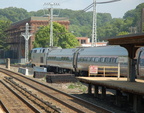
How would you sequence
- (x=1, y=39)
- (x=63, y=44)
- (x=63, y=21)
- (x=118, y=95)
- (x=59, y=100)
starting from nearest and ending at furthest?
(x=118, y=95), (x=59, y=100), (x=63, y=44), (x=1, y=39), (x=63, y=21)

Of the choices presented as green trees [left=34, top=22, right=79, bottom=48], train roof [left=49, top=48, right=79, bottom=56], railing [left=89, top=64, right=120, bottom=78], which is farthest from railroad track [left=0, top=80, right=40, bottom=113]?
green trees [left=34, top=22, right=79, bottom=48]

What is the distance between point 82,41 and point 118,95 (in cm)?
11992

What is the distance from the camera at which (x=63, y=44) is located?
88250 millimetres

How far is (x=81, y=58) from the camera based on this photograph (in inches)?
1401

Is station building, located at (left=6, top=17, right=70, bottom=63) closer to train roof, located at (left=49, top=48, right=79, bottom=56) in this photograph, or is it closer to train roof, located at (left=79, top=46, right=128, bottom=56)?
train roof, located at (left=49, top=48, right=79, bottom=56)

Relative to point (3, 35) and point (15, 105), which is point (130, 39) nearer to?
point (15, 105)

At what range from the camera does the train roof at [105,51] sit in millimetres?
26812

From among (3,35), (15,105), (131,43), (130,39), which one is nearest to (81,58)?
(15,105)

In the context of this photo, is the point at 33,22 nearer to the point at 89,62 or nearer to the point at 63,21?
the point at 63,21

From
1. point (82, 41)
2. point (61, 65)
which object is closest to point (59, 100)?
point (61, 65)

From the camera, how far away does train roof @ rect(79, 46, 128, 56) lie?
26.8m

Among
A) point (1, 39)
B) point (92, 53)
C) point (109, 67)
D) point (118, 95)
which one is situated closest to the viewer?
point (118, 95)

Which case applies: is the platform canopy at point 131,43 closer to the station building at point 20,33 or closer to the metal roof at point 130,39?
the metal roof at point 130,39

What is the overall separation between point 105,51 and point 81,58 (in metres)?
5.79
